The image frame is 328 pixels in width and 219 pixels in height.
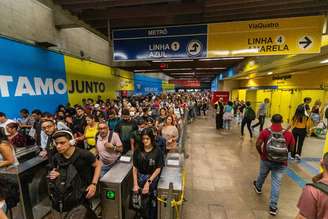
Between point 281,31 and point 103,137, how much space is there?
15.0 ft

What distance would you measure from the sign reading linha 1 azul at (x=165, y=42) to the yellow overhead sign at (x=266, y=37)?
289 millimetres

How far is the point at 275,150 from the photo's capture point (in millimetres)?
2637

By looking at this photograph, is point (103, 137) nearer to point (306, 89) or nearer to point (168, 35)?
point (168, 35)

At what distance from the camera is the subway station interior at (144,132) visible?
2082 millimetres

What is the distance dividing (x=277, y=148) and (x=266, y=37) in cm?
284

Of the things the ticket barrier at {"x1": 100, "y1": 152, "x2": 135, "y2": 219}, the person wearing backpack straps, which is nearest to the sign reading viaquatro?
the ticket barrier at {"x1": 100, "y1": 152, "x2": 135, "y2": 219}

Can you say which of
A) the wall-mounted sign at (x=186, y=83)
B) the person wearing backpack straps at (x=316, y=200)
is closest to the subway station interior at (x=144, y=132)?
the person wearing backpack straps at (x=316, y=200)

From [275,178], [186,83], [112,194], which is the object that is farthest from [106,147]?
[186,83]

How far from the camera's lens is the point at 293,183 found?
3.74 metres

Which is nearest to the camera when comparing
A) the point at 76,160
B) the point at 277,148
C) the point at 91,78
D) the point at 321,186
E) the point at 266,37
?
the point at 321,186

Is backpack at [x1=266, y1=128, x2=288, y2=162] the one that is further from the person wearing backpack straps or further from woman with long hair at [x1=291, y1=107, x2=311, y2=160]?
woman with long hair at [x1=291, y1=107, x2=311, y2=160]

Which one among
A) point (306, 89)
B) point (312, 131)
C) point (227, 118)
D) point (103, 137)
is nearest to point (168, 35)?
point (103, 137)

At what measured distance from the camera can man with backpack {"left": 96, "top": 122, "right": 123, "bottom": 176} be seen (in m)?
2.79

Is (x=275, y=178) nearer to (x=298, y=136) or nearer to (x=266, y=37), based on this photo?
(x=298, y=136)
